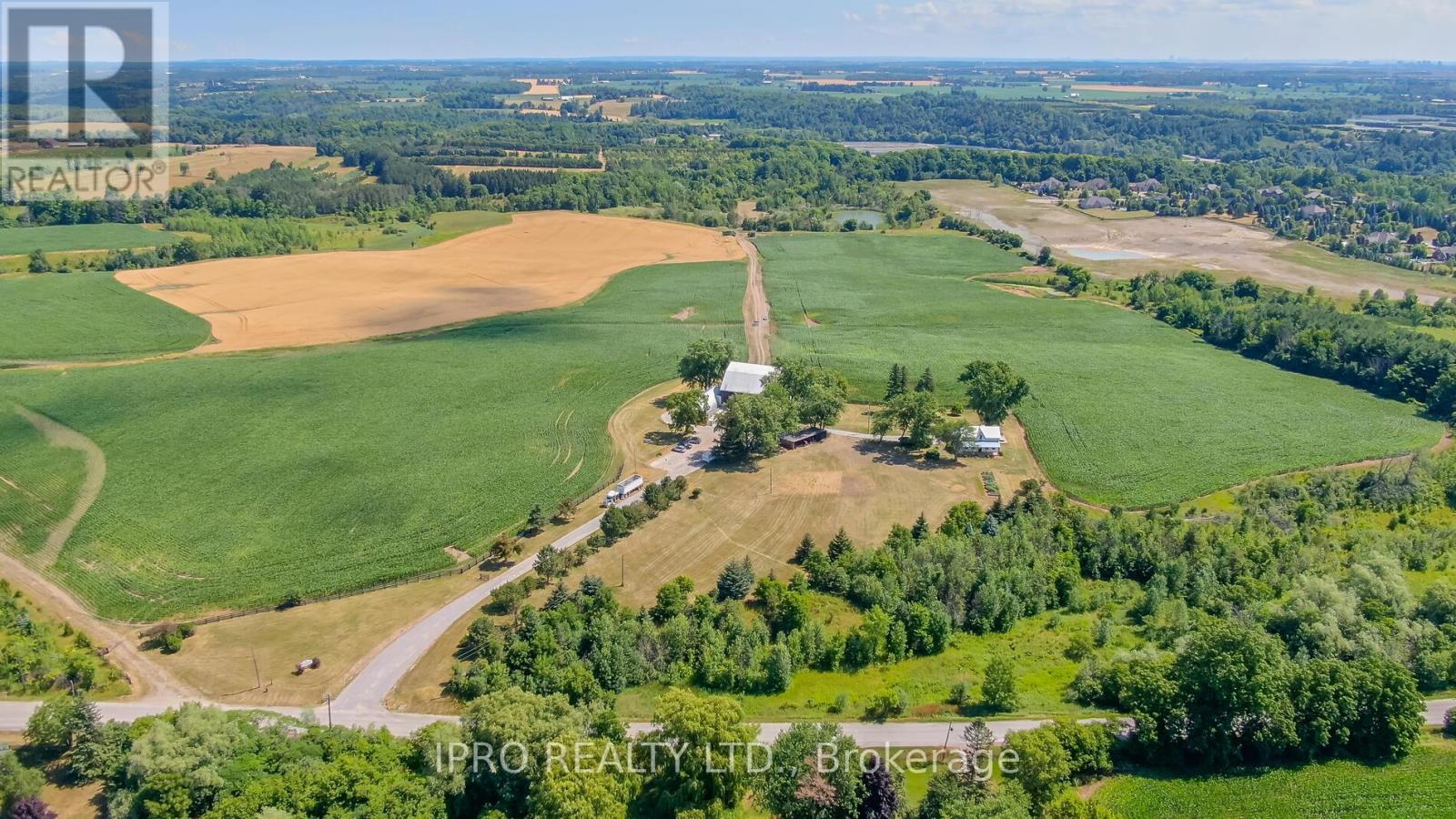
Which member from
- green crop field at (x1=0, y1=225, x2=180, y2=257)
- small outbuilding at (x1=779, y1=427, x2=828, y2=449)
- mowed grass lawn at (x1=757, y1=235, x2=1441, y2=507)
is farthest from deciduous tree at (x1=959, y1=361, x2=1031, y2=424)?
green crop field at (x1=0, y1=225, x2=180, y2=257)

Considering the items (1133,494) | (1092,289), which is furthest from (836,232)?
(1133,494)

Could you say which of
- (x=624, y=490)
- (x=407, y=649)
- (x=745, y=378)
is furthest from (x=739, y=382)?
(x=407, y=649)

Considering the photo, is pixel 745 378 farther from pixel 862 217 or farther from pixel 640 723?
pixel 862 217

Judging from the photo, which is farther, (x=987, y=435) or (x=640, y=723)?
(x=987, y=435)

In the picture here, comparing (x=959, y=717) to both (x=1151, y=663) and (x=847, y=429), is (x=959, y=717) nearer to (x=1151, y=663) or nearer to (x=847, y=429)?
(x=1151, y=663)

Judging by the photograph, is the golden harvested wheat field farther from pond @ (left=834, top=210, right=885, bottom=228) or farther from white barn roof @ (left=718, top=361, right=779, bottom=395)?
white barn roof @ (left=718, top=361, right=779, bottom=395)

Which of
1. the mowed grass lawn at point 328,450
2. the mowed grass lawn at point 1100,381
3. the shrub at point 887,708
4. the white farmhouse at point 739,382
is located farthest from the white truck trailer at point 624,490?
the mowed grass lawn at point 1100,381
